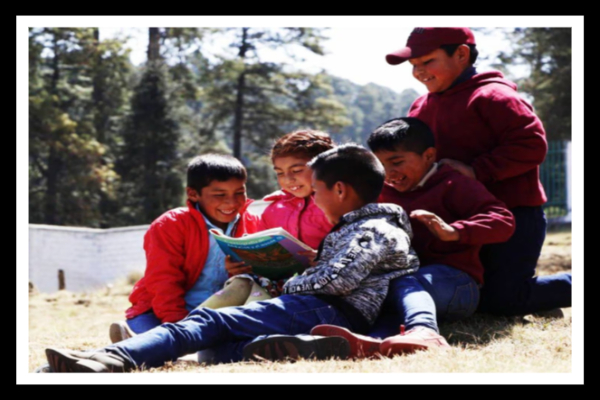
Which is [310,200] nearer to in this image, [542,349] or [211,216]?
[211,216]

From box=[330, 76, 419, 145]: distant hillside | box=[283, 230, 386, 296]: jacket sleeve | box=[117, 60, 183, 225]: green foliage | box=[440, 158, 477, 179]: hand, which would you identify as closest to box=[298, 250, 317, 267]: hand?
box=[283, 230, 386, 296]: jacket sleeve

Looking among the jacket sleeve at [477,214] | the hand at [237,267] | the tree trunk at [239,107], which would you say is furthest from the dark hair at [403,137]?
the tree trunk at [239,107]

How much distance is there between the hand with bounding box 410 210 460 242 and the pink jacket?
85 cm

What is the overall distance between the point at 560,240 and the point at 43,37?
17835mm

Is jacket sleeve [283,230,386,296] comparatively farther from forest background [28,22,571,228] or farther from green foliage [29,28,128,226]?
green foliage [29,28,128,226]

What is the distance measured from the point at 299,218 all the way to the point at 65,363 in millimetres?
1947

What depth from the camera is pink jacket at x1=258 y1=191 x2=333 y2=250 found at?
16.4 ft

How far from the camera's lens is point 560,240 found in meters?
15.7

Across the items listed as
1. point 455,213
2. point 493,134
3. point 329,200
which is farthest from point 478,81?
point 329,200

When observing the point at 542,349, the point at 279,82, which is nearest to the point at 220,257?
the point at 542,349

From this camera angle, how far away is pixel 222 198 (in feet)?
16.3

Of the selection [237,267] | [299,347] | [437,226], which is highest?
[437,226]

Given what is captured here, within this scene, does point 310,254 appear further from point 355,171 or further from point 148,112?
point 148,112

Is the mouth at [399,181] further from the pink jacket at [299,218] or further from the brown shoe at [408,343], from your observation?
the brown shoe at [408,343]
